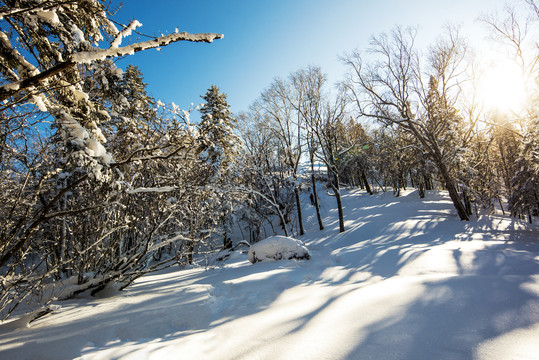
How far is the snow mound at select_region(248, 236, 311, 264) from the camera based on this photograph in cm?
787

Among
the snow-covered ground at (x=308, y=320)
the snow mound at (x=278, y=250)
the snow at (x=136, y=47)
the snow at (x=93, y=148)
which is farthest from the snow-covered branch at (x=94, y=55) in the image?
the snow mound at (x=278, y=250)

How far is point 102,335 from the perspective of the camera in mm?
2801

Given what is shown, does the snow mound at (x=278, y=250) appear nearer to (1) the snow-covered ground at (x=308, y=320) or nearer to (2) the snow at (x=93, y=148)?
(1) the snow-covered ground at (x=308, y=320)

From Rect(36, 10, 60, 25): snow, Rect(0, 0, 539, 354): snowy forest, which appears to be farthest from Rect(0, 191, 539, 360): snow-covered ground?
Rect(36, 10, 60, 25): snow

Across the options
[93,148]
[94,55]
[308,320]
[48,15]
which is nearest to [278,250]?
[308,320]

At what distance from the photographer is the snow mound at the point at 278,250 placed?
787 cm

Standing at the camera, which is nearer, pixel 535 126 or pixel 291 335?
pixel 291 335

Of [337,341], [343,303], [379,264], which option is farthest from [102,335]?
[379,264]

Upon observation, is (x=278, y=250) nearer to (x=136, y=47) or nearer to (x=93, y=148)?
(x=93, y=148)

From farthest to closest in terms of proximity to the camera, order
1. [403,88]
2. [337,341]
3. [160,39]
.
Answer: [403,88] < [337,341] < [160,39]

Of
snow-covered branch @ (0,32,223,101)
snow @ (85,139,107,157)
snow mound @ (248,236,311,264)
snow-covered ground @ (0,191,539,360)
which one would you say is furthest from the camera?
snow mound @ (248,236,311,264)

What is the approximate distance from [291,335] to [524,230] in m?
13.0

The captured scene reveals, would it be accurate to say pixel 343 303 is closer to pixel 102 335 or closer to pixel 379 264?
pixel 102 335

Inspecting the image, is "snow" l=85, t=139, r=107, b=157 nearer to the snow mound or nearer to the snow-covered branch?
the snow-covered branch
